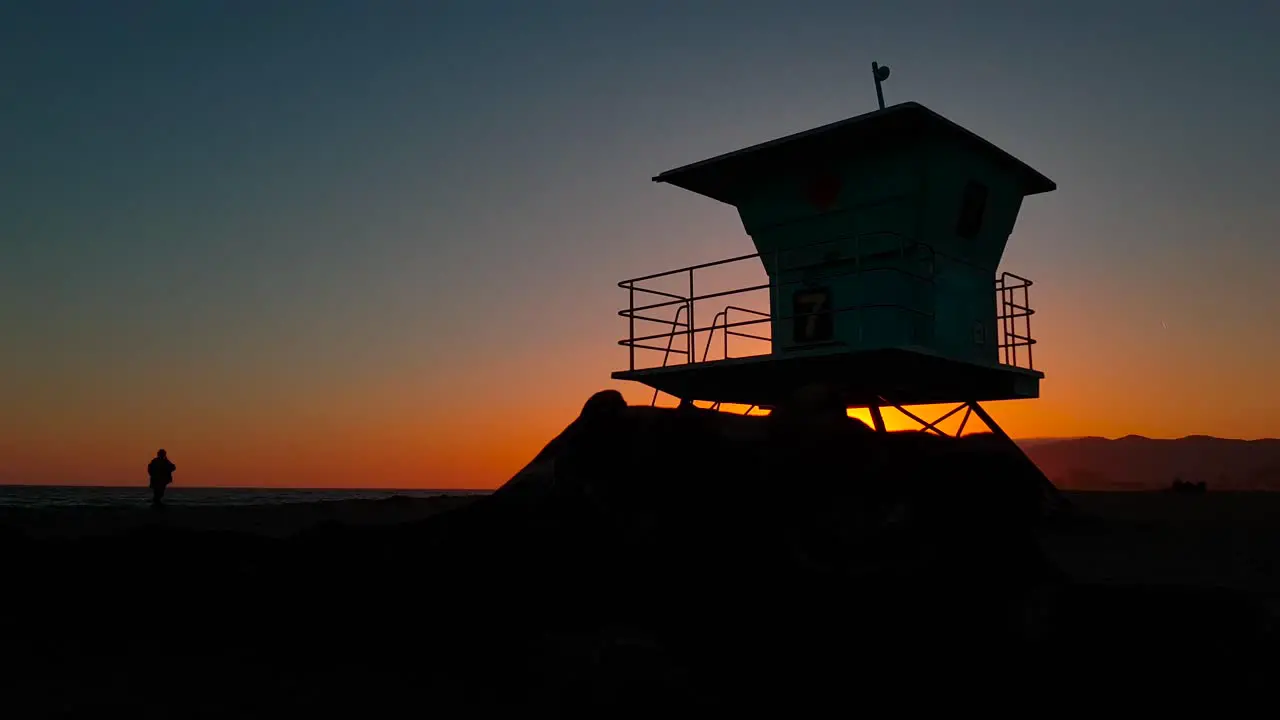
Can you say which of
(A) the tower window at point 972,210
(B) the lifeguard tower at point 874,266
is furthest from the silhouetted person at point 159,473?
(A) the tower window at point 972,210

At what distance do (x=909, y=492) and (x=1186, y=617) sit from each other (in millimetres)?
1545

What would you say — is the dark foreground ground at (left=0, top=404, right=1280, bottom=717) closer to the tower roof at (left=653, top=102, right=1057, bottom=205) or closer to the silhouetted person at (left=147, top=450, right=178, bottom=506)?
the tower roof at (left=653, top=102, right=1057, bottom=205)

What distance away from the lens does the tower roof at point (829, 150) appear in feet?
47.2

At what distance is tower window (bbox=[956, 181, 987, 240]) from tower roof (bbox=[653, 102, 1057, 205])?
65cm

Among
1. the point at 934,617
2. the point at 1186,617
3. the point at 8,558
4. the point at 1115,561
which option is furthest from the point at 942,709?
the point at 1115,561

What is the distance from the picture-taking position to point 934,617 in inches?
195

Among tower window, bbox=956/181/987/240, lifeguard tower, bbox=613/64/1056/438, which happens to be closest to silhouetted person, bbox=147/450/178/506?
lifeguard tower, bbox=613/64/1056/438

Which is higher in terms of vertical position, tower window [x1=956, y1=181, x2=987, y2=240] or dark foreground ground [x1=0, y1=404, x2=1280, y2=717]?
tower window [x1=956, y1=181, x2=987, y2=240]

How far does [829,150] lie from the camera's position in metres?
15.5

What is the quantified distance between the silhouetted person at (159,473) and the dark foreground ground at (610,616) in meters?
18.9

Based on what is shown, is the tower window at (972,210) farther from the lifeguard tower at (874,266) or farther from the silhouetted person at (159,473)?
the silhouetted person at (159,473)

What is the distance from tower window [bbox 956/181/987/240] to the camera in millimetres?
15656

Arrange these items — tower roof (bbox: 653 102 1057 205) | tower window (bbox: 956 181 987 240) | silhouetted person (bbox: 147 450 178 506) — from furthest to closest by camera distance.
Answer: silhouetted person (bbox: 147 450 178 506) → tower window (bbox: 956 181 987 240) → tower roof (bbox: 653 102 1057 205)

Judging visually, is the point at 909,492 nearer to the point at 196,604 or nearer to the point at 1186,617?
the point at 1186,617
